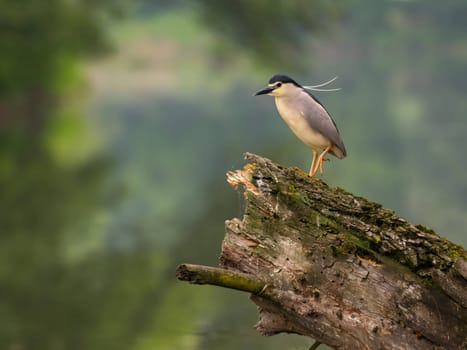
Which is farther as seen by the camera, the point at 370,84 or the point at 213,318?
the point at 370,84

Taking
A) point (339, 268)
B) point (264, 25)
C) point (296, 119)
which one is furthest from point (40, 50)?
point (339, 268)

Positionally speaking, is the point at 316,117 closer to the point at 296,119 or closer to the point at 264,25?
the point at 296,119

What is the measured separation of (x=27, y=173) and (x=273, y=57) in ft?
53.8

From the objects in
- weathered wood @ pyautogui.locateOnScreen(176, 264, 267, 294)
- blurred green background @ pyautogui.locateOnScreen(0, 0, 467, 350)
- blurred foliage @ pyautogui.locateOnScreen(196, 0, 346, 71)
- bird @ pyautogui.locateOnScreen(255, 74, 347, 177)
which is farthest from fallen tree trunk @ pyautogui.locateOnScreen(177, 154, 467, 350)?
blurred foliage @ pyautogui.locateOnScreen(196, 0, 346, 71)

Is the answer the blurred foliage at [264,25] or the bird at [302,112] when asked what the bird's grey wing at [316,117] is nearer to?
the bird at [302,112]

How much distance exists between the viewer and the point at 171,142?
3184 centimetres

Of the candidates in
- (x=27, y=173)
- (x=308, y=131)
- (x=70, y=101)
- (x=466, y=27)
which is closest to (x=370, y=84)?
(x=466, y=27)

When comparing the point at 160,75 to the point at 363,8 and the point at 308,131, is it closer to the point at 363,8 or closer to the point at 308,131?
the point at 363,8

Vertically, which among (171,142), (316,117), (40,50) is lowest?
(316,117)

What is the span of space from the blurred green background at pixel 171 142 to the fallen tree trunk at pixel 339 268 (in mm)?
432

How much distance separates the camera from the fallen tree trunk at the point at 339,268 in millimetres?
3473

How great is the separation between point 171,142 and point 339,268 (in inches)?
1120

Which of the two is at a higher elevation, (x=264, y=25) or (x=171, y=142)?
(x=264, y=25)

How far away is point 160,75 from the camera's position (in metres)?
62.1
